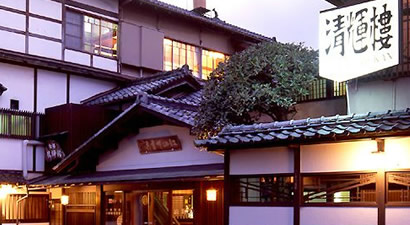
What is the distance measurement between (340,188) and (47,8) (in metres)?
16.3

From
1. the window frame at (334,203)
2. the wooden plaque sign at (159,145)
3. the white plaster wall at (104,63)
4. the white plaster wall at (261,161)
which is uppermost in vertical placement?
the white plaster wall at (104,63)

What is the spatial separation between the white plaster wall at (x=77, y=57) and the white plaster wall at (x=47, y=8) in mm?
1448

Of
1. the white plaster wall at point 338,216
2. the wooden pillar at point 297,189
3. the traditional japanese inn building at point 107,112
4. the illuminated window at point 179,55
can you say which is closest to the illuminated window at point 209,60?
the traditional japanese inn building at point 107,112

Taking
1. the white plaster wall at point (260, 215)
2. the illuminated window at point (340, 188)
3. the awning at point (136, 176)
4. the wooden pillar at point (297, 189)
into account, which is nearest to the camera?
the illuminated window at point (340, 188)

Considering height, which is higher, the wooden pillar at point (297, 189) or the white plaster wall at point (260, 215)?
the wooden pillar at point (297, 189)

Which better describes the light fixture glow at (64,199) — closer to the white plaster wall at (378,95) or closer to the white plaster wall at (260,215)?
the white plaster wall at (260,215)

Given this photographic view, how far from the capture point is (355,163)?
12227 mm

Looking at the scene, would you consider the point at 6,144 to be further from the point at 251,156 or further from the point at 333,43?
the point at 333,43

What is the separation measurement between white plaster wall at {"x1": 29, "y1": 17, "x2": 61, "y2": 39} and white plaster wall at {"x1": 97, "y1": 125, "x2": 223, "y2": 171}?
579 centimetres

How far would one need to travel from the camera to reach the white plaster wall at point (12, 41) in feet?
77.0

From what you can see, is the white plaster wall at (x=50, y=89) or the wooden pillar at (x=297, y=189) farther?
the white plaster wall at (x=50, y=89)

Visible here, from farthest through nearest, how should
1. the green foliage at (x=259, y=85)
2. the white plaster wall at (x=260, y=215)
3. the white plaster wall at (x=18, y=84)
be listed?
the white plaster wall at (x=18, y=84) < the green foliage at (x=259, y=85) < the white plaster wall at (x=260, y=215)

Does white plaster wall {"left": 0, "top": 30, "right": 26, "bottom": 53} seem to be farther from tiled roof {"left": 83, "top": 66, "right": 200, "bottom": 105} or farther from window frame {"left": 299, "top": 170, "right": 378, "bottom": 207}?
window frame {"left": 299, "top": 170, "right": 378, "bottom": 207}

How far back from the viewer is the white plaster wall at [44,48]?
79.8ft
